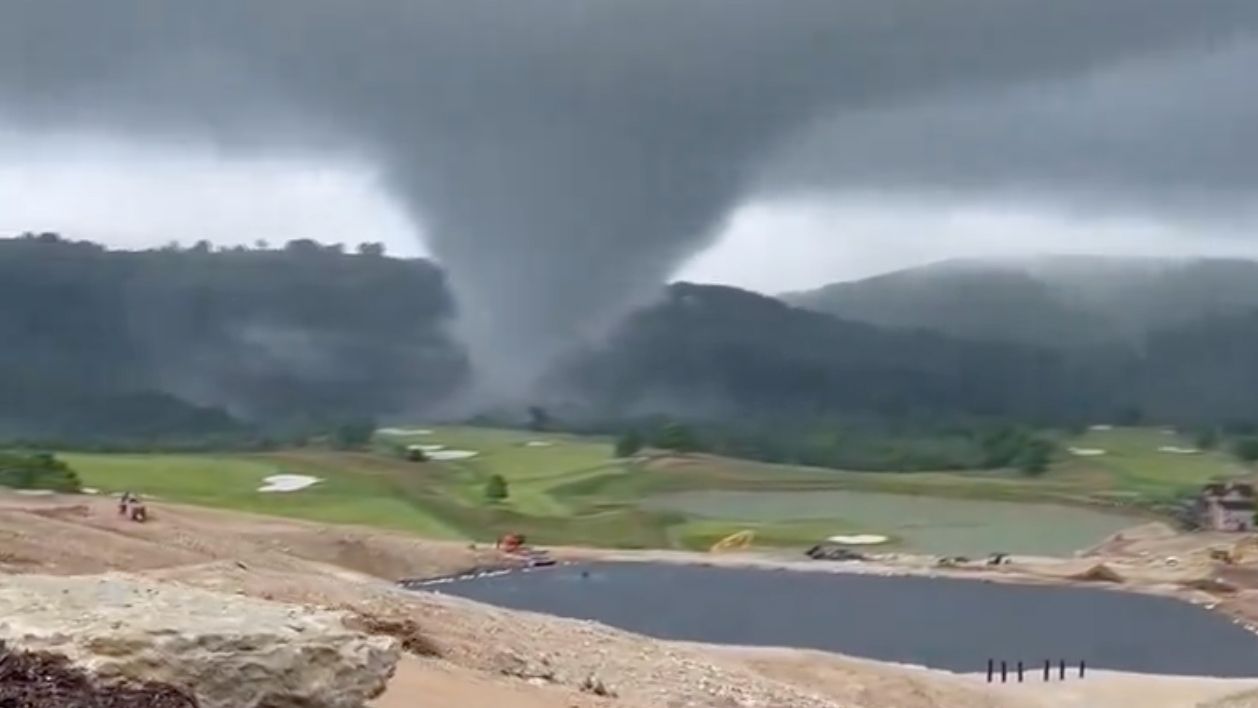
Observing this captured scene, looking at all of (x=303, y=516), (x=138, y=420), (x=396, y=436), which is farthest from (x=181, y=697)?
(x=138, y=420)

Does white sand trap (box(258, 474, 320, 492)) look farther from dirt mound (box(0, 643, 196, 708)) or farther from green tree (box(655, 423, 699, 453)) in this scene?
dirt mound (box(0, 643, 196, 708))

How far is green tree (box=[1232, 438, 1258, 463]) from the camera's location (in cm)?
15850

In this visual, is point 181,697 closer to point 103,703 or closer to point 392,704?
point 103,703

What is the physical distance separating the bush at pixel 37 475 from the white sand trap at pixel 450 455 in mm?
44681

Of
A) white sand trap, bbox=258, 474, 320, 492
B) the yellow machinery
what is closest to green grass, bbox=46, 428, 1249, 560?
white sand trap, bbox=258, 474, 320, 492

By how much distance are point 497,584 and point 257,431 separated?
363 feet

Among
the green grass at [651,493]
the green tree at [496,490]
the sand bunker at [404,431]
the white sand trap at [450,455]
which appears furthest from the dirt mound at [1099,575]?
the sand bunker at [404,431]

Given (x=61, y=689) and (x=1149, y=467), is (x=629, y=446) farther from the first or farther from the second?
(x=61, y=689)

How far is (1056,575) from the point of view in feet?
260

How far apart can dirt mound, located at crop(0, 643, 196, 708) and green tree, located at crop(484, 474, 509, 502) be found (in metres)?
96.3

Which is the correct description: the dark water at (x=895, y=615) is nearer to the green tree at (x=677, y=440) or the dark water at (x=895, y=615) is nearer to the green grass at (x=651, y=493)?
the green grass at (x=651, y=493)

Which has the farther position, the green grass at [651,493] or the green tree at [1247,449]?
the green tree at [1247,449]

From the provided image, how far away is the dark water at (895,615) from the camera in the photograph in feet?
180

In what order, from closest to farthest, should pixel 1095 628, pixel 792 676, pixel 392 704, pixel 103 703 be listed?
pixel 103 703
pixel 392 704
pixel 792 676
pixel 1095 628
